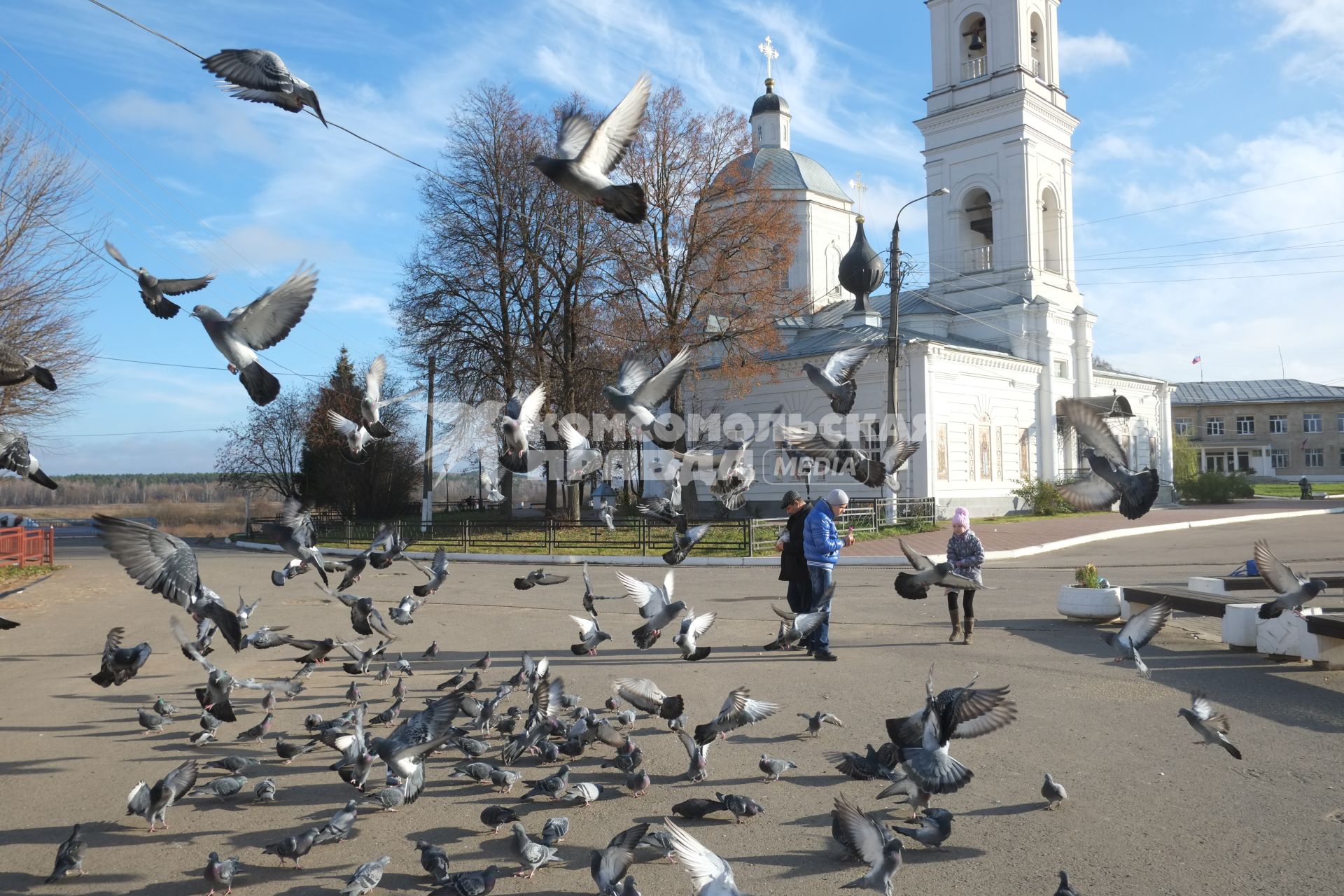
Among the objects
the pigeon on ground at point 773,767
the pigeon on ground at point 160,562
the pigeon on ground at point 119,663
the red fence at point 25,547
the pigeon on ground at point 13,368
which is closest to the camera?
the pigeon on ground at point 160,562

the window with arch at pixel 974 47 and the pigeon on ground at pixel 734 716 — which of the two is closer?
the pigeon on ground at pixel 734 716

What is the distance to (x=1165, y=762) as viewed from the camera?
584 cm

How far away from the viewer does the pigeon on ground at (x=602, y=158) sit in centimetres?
469

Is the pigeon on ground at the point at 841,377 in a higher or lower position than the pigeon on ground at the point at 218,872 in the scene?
higher

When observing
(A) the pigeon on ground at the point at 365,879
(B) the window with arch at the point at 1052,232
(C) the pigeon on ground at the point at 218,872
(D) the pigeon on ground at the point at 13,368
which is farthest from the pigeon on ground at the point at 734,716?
(B) the window with arch at the point at 1052,232

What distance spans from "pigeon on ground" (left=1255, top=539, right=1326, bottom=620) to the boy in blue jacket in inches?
149

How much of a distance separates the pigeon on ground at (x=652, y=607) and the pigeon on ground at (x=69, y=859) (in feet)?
11.0

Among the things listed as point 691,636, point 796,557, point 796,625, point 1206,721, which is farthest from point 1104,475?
point 796,557

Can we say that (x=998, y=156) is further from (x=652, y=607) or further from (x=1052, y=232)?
(x=652, y=607)

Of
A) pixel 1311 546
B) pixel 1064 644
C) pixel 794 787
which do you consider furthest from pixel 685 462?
pixel 1311 546

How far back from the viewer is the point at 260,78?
185 inches

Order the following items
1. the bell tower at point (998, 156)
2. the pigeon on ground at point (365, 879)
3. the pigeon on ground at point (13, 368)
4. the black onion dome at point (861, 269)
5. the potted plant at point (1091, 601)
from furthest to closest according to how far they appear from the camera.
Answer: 1. the bell tower at point (998, 156)
2. the black onion dome at point (861, 269)
3. the potted plant at point (1091, 601)
4. the pigeon on ground at point (13, 368)
5. the pigeon on ground at point (365, 879)

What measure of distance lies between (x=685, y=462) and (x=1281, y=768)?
4.43 metres

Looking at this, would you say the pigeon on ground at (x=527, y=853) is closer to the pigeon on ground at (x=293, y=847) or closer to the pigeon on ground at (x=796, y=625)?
the pigeon on ground at (x=293, y=847)
